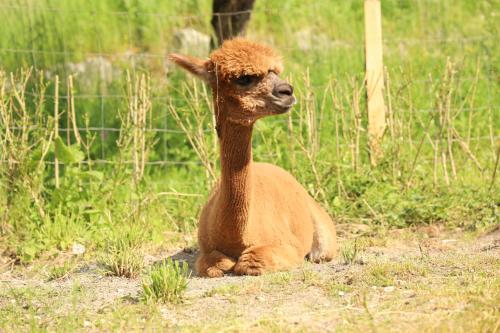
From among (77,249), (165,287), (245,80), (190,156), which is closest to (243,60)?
(245,80)

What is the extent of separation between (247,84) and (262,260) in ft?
4.06

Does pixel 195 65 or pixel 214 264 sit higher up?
pixel 195 65

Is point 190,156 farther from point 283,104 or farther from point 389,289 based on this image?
point 389,289

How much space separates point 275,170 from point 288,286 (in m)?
2.02

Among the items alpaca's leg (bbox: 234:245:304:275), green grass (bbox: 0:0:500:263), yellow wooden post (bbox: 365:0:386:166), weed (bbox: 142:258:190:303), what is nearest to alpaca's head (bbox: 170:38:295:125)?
alpaca's leg (bbox: 234:245:304:275)

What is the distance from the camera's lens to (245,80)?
648 centimetres

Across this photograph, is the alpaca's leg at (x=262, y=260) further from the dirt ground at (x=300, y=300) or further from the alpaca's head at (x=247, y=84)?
the alpaca's head at (x=247, y=84)

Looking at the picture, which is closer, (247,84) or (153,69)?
(247,84)

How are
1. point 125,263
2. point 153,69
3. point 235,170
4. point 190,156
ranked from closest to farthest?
point 235,170 < point 125,263 < point 190,156 < point 153,69

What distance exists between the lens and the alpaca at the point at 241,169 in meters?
6.44

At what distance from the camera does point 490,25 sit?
45.3ft

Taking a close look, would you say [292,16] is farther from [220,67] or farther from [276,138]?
[220,67]

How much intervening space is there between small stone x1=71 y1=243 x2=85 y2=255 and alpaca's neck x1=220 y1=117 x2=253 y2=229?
196cm

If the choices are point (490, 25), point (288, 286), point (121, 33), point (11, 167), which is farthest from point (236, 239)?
point (490, 25)
